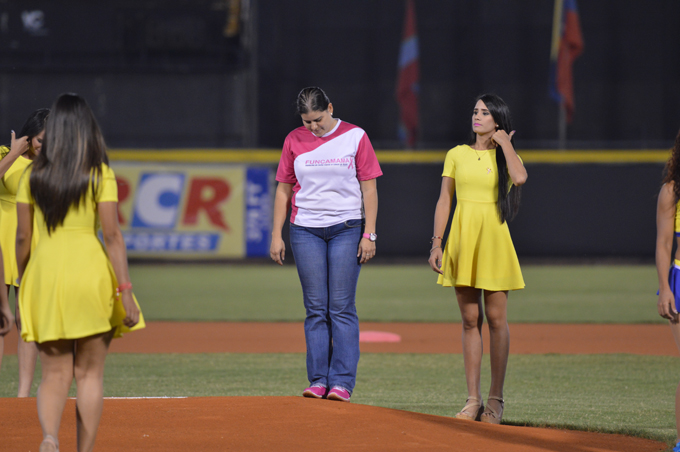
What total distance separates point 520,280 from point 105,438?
243cm

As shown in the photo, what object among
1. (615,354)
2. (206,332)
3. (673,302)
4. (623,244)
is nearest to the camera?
(673,302)

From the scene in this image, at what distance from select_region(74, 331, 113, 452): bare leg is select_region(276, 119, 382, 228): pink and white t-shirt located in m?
1.68

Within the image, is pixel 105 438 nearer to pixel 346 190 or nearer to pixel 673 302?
pixel 346 190

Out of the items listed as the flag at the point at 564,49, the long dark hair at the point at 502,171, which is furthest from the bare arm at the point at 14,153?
the flag at the point at 564,49

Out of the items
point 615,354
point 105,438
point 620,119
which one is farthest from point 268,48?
point 105,438

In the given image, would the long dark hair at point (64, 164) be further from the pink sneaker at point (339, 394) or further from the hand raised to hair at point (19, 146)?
the pink sneaker at point (339, 394)

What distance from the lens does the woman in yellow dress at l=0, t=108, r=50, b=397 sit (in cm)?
506

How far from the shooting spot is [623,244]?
19828 mm

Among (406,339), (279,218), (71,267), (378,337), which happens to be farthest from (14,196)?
(406,339)

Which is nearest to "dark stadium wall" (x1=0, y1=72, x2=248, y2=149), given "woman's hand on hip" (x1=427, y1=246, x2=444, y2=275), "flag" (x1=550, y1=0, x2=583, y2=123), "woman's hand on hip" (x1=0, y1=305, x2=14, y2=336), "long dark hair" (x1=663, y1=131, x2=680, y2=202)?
"flag" (x1=550, y1=0, x2=583, y2=123)

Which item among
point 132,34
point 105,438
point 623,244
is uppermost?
point 132,34

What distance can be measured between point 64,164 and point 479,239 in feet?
7.94

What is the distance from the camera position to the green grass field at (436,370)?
5664 millimetres

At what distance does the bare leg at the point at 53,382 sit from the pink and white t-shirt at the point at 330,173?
1.79 m
